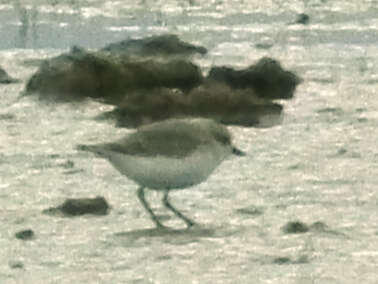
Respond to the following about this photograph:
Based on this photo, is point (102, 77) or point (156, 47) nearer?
point (102, 77)

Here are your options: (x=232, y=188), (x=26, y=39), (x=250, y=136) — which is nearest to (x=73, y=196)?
(x=232, y=188)

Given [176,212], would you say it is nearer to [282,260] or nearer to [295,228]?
[295,228]

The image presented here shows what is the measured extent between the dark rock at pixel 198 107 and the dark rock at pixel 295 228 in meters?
2.78

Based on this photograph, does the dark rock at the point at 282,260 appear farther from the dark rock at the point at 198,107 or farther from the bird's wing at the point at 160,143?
the dark rock at the point at 198,107

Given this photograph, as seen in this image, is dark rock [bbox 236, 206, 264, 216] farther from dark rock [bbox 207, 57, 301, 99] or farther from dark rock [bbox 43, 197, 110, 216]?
dark rock [bbox 207, 57, 301, 99]

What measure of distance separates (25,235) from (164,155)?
769 mm

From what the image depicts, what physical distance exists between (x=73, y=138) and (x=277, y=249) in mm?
2829

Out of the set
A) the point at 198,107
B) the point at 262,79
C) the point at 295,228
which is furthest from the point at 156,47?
the point at 295,228

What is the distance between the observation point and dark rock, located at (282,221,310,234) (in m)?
6.52

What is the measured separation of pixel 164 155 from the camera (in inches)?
250

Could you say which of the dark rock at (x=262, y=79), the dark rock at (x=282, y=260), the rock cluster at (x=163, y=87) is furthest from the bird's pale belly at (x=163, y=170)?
the dark rock at (x=262, y=79)

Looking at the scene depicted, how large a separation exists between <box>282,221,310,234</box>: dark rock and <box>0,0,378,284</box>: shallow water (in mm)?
40

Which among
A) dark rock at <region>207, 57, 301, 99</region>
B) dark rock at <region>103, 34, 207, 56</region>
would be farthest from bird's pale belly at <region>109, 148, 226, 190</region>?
dark rock at <region>103, 34, 207, 56</region>

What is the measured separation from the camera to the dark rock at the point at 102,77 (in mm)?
10384
